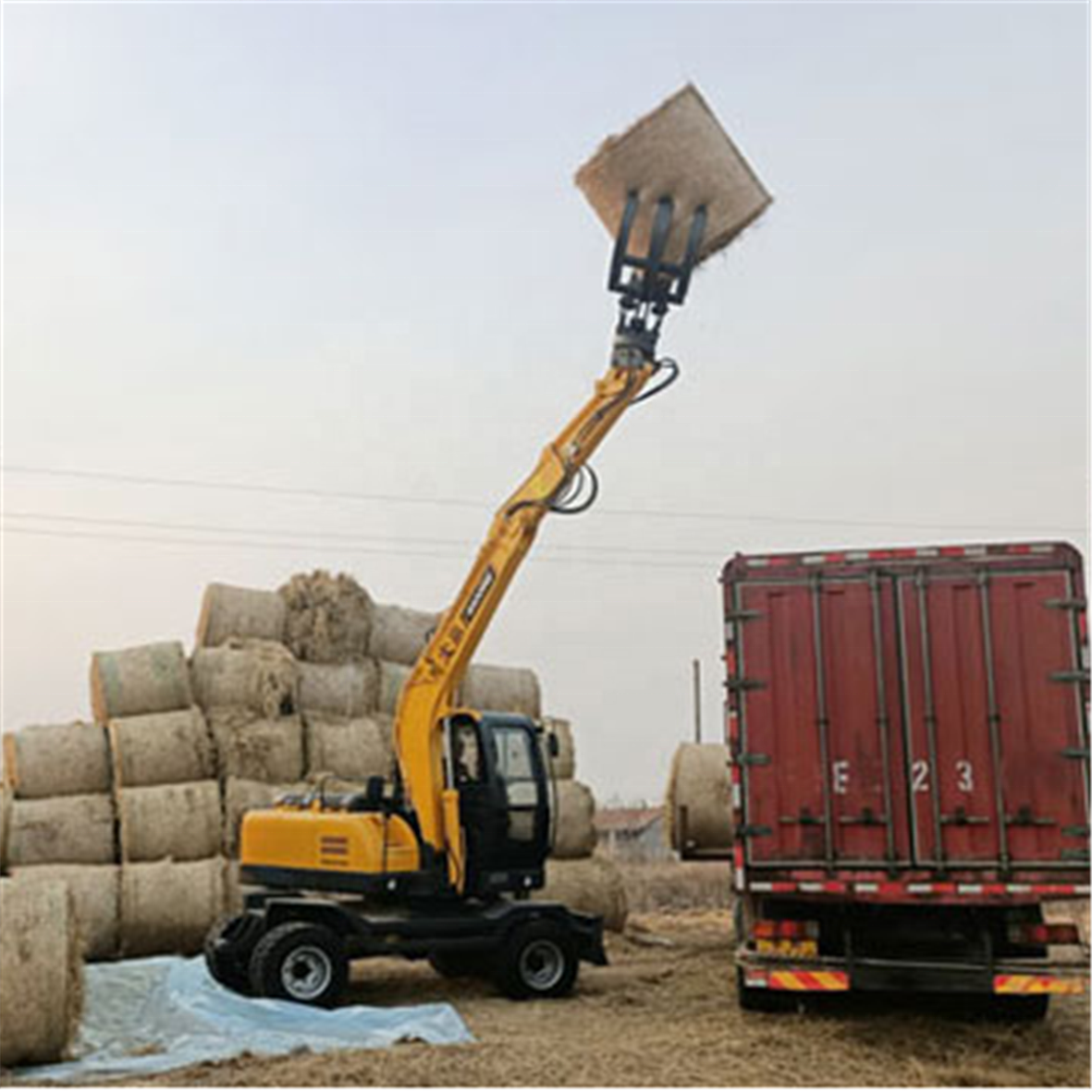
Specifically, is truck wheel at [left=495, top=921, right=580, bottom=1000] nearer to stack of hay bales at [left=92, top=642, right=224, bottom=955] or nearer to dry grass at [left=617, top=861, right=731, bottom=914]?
stack of hay bales at [left=92, top=642, right=224, bottom=955]

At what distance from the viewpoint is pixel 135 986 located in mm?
12266

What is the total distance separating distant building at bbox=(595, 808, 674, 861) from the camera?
163 ft

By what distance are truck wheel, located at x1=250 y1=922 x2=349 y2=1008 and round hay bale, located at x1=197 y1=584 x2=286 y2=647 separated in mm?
5331

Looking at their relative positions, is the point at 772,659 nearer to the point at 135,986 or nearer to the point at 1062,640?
the point at 1062,640

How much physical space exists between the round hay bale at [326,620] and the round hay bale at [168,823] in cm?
227

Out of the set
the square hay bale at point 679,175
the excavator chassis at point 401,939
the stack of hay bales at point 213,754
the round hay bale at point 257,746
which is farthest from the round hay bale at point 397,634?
the square hay bale at point 679,175

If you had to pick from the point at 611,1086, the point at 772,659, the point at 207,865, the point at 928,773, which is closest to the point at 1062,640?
the point at 928,773

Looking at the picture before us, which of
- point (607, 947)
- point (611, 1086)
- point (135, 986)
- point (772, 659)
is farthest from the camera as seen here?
point (607, 947)

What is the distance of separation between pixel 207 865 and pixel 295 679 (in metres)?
2.36

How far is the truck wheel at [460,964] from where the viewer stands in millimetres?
12852

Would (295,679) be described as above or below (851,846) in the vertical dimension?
above

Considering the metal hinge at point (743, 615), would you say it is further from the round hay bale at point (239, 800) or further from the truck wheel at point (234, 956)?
the round hay bale at point (239, 800)

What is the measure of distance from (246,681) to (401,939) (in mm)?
4579

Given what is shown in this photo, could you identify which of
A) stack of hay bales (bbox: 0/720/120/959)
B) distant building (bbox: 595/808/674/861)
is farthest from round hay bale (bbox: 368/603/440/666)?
distant building (bbox: 595/808/674/861)
